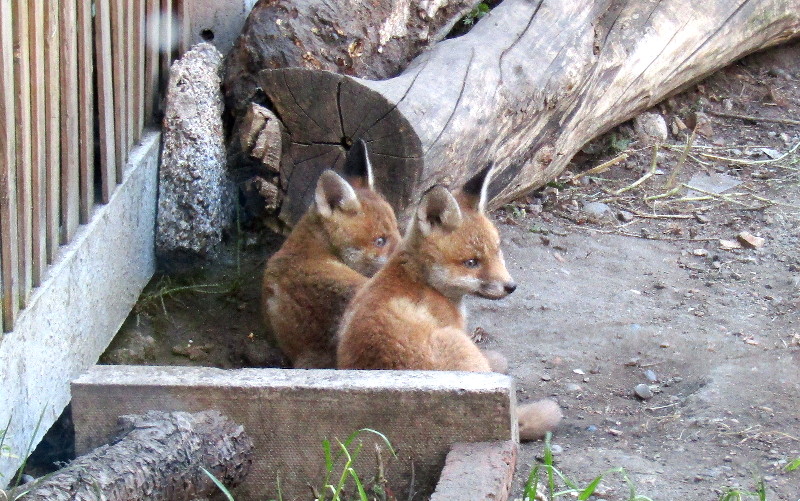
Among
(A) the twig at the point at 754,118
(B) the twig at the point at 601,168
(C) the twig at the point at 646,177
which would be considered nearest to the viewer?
(C) the twig at the point at 646,177

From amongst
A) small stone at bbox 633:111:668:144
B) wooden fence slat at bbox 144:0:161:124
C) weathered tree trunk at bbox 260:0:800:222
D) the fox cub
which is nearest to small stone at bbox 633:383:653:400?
the fox cub

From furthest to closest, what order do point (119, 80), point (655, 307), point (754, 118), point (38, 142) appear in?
1. point (754, 118)
2. point (655, 307)
3. point (119, 80)
4. point (38, 142)

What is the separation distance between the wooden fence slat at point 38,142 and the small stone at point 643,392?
306cm

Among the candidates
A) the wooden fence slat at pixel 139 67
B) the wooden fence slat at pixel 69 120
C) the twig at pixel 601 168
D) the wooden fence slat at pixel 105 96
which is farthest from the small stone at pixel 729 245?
the wooden fence slat at pixel 69 120

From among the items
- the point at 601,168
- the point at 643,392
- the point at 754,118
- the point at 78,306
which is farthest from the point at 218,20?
the point at 754,118

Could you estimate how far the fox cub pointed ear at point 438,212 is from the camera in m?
4.91

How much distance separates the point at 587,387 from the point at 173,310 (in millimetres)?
2645

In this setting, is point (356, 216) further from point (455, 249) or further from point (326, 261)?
point (455, 249)

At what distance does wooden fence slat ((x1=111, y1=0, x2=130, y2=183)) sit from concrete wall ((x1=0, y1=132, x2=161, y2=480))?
0.16 m

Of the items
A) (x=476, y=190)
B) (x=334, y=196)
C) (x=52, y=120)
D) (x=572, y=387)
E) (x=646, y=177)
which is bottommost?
(x=572, y=387)

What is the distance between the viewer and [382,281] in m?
4.89

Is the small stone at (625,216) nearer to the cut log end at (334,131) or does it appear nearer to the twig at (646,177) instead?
the twig at (646,177)

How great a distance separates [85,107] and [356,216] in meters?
1.70

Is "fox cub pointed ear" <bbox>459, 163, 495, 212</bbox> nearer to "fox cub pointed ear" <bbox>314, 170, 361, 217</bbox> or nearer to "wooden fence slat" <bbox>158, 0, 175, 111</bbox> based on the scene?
"fox cub pointed ear" <bbox>314, 170, 361, 217</bbox>
